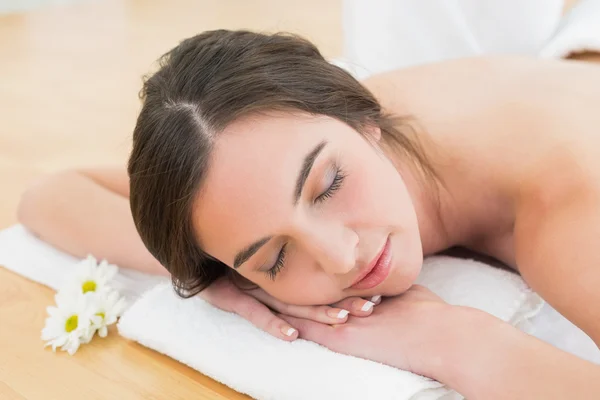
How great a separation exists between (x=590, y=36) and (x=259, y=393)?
3.98ft

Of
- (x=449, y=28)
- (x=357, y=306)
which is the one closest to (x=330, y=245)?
(x=357, y=306)

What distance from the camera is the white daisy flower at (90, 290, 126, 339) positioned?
3.98 ft

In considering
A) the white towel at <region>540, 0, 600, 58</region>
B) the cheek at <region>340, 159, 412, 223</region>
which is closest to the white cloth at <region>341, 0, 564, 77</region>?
the white towel at <region>540, 0, 600, 58</region>

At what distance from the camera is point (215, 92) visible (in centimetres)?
101

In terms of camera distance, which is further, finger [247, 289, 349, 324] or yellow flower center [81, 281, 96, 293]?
yellow flower center [81, 281, 96, 293]

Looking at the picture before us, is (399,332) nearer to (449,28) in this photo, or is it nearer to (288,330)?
(288,330)

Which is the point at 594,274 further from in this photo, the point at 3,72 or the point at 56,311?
the point at 3,72

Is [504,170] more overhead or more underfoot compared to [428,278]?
more overhead

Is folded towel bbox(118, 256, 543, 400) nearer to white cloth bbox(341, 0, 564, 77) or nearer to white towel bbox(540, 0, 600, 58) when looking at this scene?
white towel bbox(540, 0, 600, 58)

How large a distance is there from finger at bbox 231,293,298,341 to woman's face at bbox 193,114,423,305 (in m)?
0.05

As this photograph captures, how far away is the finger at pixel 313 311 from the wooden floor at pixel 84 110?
0.15 m

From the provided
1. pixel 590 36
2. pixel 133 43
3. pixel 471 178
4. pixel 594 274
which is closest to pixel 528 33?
pixel 590 36

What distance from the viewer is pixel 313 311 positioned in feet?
3.56

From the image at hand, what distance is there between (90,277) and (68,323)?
10 centimetres
